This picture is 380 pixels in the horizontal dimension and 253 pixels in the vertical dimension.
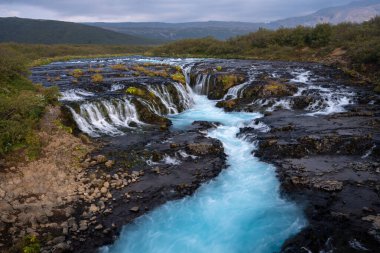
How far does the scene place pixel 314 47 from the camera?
164 ft

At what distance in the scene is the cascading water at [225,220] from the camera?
10.2m

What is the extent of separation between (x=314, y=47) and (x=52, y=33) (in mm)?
153427

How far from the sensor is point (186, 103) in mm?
27109

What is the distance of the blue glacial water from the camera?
10227 mm

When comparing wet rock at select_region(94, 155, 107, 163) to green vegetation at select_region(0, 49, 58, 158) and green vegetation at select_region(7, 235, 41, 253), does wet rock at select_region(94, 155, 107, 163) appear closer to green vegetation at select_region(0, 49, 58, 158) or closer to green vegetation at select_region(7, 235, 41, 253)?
green vegetation at select_region(0, 49, 58, 158)

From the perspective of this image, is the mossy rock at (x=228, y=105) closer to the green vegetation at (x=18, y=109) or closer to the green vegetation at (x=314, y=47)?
the green vegetation at (x=18, y=109)

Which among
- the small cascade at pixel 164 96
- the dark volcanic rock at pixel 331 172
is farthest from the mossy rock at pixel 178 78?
the dark volcanic rock at pixel 331 172

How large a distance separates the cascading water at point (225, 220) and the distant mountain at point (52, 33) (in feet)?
512

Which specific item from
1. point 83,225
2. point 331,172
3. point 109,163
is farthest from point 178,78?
point 83,225

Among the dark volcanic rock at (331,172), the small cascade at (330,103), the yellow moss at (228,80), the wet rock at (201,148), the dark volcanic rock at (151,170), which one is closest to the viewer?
the dark volcanic rock at (331,172)

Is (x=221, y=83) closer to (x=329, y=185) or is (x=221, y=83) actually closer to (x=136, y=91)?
(x=136, y=91)

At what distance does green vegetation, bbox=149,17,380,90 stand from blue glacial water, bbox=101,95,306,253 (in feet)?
69.1

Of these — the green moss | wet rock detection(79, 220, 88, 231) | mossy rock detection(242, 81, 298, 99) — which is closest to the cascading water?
wet rock detection(79, 220, 88, 231)

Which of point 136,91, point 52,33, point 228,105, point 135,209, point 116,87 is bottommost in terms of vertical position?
point 135,209
